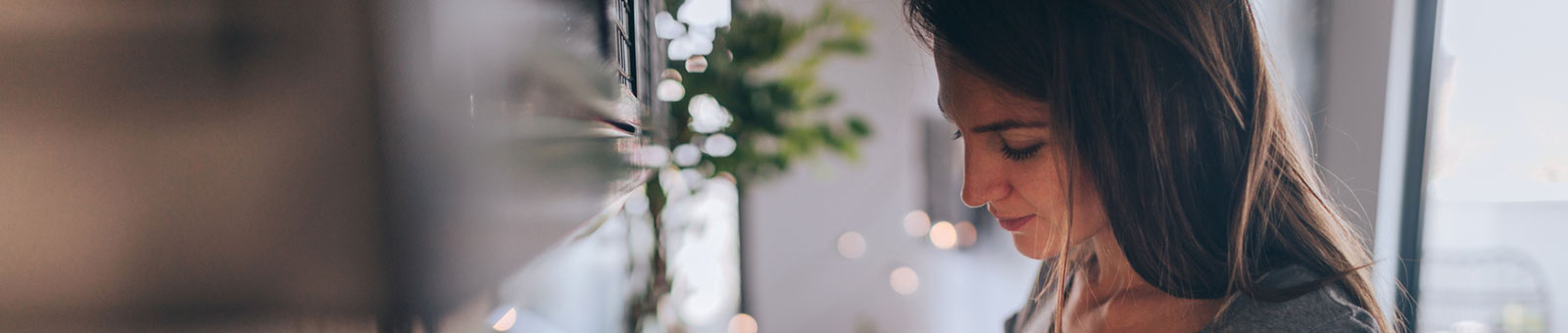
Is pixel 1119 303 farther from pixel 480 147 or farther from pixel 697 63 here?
pixel 697 63

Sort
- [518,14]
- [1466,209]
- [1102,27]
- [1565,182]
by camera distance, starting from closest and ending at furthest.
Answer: [518,14]
[1102,27]
[1565,182]
[1466,209]

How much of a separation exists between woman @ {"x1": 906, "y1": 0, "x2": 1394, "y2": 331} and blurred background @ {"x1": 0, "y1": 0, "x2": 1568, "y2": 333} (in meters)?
0.11

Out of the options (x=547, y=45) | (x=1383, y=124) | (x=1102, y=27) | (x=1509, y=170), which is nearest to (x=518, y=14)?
(x=547, y=45)

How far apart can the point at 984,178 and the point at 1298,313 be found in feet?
0.80

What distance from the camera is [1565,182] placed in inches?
47.3

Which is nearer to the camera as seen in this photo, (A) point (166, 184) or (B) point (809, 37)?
(A) point (166, 184)

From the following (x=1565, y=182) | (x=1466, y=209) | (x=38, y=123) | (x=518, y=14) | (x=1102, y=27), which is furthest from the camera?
(x=1466, y=209)

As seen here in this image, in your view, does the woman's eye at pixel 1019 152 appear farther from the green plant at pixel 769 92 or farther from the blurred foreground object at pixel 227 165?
the green plant at pixel 769 92

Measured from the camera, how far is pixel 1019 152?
1.70 feet

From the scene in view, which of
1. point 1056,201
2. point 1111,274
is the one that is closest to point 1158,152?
point 1056,201

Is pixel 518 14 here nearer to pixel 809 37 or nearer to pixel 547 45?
pixel 547 45

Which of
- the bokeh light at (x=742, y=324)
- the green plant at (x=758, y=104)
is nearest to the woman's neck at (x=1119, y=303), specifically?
the green plant at (x=758, y=104)

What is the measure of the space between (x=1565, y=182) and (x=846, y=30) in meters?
1.38

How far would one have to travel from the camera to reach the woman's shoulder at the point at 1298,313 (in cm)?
47
